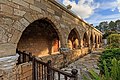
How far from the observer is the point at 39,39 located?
820cm

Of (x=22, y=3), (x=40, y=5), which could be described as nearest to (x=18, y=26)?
(x=22, y=3)

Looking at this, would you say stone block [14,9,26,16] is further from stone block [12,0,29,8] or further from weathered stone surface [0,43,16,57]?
weathered stone surface [0,43,16,57]

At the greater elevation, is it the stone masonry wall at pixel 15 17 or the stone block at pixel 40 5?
the stone block at pixel 40 5

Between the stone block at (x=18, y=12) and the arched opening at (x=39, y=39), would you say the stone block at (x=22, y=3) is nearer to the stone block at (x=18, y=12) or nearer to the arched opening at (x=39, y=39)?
the stone block at (x=18, y=12)

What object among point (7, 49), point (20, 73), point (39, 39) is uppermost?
point (39, 39)

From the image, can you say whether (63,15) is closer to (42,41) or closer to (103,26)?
(42,41)

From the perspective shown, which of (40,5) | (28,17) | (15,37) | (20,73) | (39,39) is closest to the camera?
(15,37)

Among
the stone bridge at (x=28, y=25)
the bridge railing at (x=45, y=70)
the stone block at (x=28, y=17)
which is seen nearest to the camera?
the bridge railing at (x=45, y=70)

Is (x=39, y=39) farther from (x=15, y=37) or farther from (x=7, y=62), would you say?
(x=7, y=62)

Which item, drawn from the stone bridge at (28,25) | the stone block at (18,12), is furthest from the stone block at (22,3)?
the stone block at (18,12)

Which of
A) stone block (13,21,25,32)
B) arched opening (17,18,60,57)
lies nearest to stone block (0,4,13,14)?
stone block (13,21,25,32)

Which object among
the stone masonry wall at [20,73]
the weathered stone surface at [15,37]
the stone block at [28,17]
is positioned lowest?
the stone masonry wall at [20,73]

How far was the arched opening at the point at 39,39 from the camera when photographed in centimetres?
680

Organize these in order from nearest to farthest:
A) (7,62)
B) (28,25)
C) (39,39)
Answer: (7,62) < (28,25) < (39,39)
